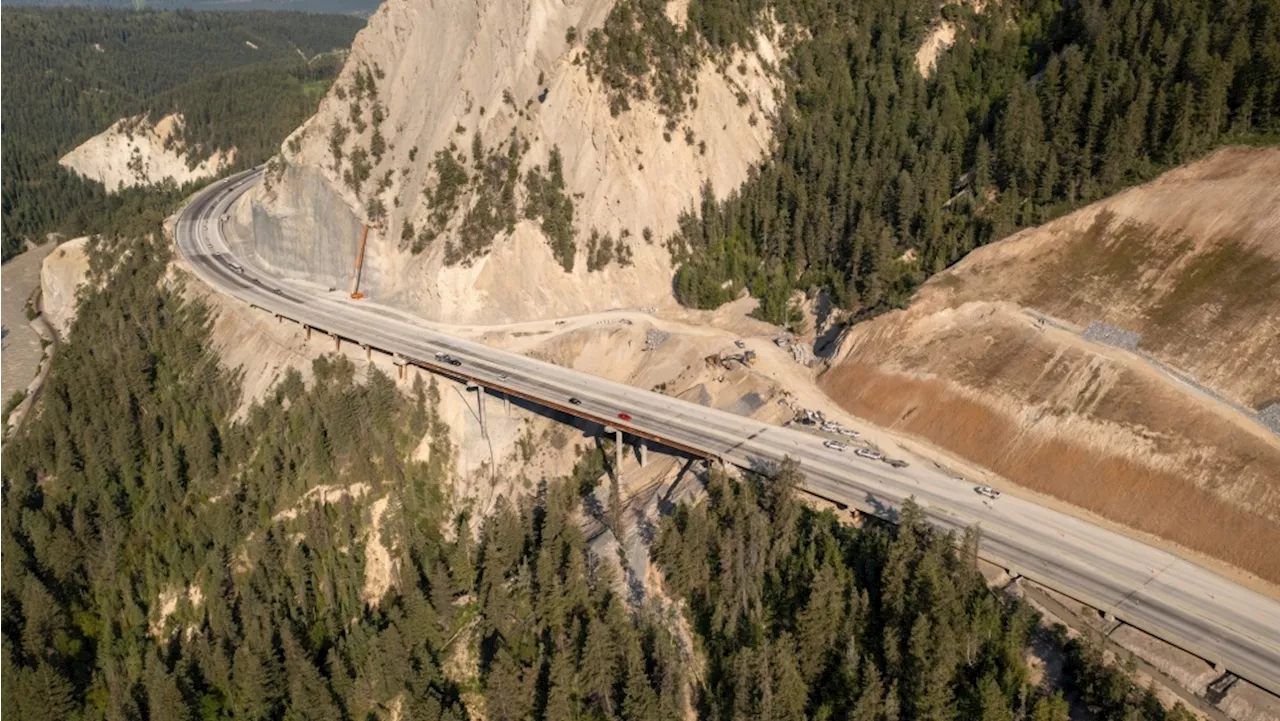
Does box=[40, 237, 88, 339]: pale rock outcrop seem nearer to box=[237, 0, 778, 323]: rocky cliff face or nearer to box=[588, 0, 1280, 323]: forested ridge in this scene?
box=[237, 0, 778, 323]: rocky cliff face

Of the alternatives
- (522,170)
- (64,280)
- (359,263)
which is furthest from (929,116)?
(64,280)

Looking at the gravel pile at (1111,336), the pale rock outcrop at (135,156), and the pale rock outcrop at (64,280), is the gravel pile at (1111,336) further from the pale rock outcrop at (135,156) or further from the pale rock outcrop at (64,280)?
the pale rock outcrop at (135,156)

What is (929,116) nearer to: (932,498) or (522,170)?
(522,170)

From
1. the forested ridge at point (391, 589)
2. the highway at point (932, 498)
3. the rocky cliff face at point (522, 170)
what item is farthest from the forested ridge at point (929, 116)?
the forested ridge at point (391, 589)

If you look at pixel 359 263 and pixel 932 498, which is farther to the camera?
pixel 359 263

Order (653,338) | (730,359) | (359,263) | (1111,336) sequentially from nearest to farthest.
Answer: (1111,336)
(730,359)
(653,338)
(359,263)
